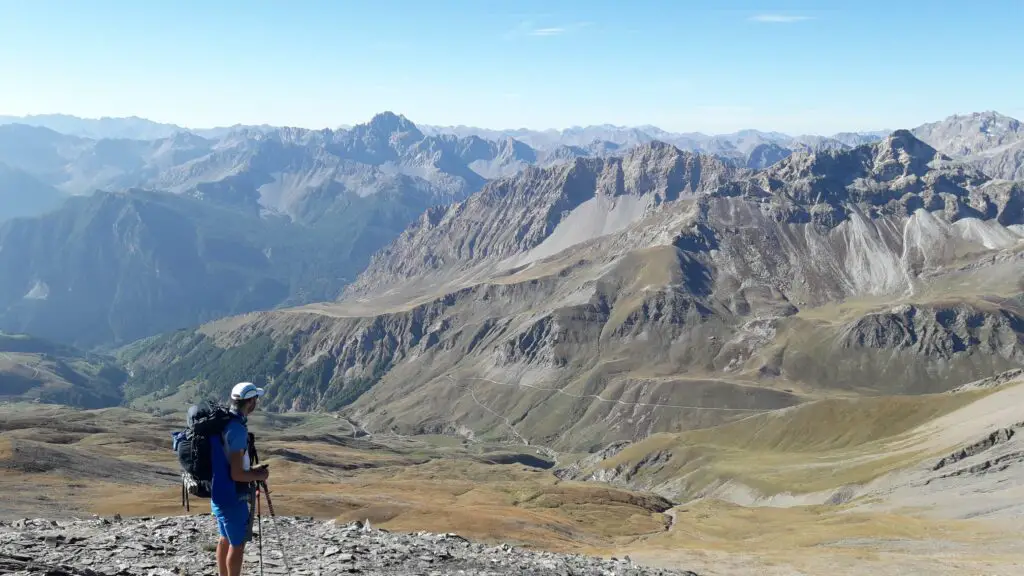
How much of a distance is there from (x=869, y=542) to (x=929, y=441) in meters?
106

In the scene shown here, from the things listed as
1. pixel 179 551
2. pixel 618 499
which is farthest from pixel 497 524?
pixel 618 499

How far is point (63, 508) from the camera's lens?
5941 cm

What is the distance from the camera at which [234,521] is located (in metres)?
18.7

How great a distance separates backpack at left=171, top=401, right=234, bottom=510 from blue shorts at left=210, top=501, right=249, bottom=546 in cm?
63

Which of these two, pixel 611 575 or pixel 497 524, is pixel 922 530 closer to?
pixel 497 524

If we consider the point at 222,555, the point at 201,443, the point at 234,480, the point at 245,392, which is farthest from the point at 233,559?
the point at 245,392

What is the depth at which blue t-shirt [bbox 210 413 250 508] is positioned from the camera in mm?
18203

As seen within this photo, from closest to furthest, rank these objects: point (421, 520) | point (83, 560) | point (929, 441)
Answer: point (83, 560) < point (421, 520) < point (929, 441)

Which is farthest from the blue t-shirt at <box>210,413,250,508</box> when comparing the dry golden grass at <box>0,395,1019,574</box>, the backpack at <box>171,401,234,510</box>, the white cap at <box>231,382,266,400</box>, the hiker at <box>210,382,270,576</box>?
the dry golden grass at <box>0,395,1019,574</box>

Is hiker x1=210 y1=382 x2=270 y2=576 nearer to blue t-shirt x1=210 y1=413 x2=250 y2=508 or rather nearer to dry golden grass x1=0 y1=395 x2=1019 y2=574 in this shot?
blue t-shirt x1=210 y1=413 x2=250 y2=508

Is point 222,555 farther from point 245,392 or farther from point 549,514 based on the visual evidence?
point 549,514

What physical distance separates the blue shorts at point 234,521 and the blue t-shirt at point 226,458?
0.14m

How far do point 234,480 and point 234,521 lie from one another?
1.19 metres

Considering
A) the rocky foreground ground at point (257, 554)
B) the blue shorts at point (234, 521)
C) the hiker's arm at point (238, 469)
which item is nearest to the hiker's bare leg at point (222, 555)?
the blue shorts at point (234, 521)
